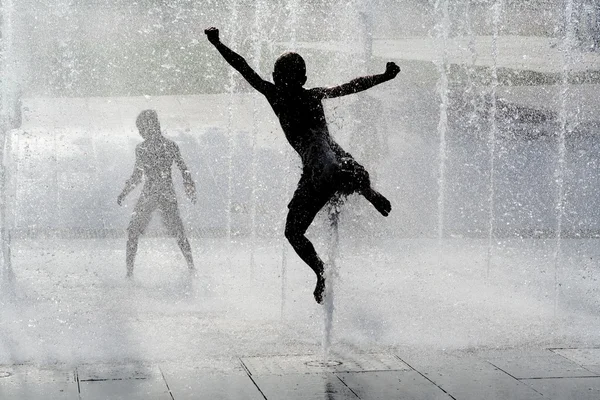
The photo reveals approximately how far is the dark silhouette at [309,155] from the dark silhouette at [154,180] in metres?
2.71

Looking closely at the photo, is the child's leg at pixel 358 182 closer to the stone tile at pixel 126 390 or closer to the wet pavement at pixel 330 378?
the wet pavement at pixel 330 378

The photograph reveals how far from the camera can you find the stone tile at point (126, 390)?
522cm

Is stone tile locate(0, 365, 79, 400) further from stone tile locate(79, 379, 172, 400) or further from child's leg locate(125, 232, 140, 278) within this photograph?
child's leg locate(125, 232, 140, 278)

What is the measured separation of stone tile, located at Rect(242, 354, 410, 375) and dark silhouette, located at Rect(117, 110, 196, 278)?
9.69 feet

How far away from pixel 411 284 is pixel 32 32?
12813 millimetres

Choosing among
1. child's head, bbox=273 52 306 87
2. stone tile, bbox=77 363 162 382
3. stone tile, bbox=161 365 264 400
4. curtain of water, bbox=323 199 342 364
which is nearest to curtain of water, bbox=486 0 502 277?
curtain of water, bbox=323 199 342 364

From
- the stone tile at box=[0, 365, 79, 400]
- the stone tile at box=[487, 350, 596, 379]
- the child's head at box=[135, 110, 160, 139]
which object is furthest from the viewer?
the child's head at box=[135, 110, 160, 139]

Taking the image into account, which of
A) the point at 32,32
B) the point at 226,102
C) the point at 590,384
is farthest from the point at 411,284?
the point at 32,32

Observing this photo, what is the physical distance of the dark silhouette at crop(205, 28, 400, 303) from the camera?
236 inches

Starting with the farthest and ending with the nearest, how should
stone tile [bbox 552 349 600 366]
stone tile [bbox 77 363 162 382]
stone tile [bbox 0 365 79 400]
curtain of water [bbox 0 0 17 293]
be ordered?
curtain of water [bbox 0 0 17 293]
stone tile [bbox 552 349 600 366]
stone tile [bbox 77 363 162 382]
stone tile [bbox 0 365 79 400]

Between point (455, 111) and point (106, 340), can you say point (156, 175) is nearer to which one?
point (106, 340)

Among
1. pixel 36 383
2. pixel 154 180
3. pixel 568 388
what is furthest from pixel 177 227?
pixel 568 388

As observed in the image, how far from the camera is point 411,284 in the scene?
28.8 ft

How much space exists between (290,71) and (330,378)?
1.71 m
